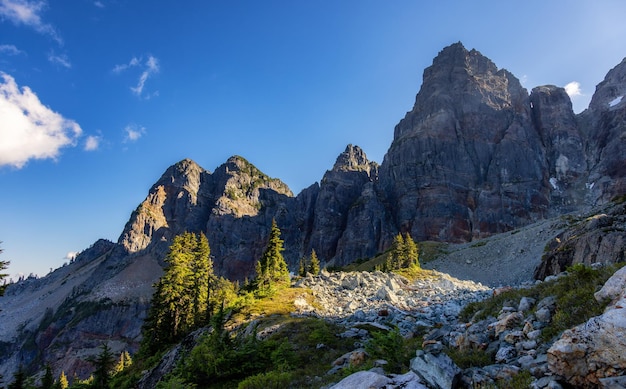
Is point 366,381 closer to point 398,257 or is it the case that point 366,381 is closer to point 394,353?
point 394,353

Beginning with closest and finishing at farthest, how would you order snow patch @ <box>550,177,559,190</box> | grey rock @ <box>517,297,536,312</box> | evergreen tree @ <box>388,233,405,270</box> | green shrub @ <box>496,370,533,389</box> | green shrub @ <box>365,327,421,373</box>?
green shrub @ <box>496,370,533,389</box>, green shrub @ <box>365,327,421,373</box>, grey rock @ <box>517,297,536,312</box>, evergreen tree @ <box>388,233,405,270</box>, snow patch @ <box>550,177,559,190</box>

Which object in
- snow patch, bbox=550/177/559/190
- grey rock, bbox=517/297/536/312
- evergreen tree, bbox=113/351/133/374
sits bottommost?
evergreen tree, bbox=113/351/133/374

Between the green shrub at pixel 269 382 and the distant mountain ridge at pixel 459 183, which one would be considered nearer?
the green shrub at pixel 269 382

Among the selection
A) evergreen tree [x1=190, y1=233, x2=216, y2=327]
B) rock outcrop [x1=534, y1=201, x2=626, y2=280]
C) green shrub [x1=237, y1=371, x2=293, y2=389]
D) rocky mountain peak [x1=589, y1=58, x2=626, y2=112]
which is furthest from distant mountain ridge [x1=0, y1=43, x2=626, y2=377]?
green shrub [x1=237, y1=371, x2=293, y2=389]

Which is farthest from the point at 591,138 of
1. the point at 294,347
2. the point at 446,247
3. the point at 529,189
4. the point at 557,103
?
the point at 294,347

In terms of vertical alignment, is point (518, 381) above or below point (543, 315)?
below

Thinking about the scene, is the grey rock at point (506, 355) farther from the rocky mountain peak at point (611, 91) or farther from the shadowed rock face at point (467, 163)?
the rocky mountain peak at point (611, 91)

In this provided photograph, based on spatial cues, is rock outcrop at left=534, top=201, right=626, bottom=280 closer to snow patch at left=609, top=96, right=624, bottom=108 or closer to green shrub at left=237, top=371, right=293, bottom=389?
green shrub at left=237, top=371, right=293, bottom=389

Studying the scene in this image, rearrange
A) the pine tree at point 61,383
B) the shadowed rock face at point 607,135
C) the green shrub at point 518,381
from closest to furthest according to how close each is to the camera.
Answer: the green shrub at point 518,381 < the pine tree at point 61,383 < the shadowed rock face at point 607,135

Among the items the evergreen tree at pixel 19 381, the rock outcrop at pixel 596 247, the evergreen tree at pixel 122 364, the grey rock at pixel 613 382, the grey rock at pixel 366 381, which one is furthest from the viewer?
the evergreen tree at pixel 122 364

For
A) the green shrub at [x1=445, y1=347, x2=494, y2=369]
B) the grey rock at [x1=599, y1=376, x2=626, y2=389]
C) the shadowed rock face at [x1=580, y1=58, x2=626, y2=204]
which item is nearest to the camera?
the grey rock at [x1=599, y1=376, x2=626, y2=389]

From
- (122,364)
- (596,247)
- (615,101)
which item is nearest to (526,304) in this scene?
(596,247)

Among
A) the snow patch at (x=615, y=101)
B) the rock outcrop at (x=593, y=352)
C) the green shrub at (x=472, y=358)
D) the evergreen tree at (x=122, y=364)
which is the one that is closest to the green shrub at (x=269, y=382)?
the green shrub at (x=472, y=358)

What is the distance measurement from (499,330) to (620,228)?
30535mm
